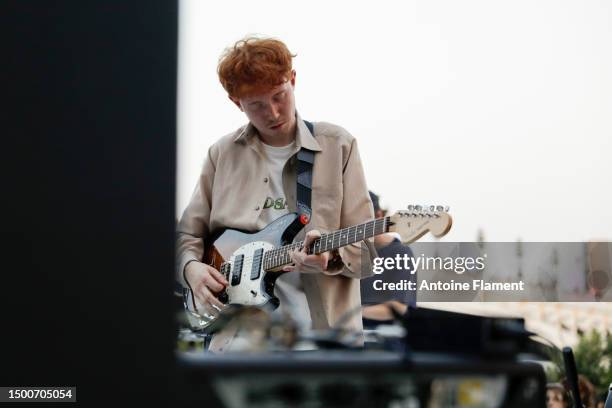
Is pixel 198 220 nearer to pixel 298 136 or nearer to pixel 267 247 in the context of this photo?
pixel 267 247

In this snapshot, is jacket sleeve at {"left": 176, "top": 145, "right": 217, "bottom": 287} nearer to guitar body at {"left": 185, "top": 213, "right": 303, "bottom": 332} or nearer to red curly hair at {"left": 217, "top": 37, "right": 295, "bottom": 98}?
guitar body at {"left": 185, "top": 213, "right": 303, "bottom": 332}

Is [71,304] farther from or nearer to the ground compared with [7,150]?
nearer to the ground

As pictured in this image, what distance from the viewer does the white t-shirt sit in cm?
217

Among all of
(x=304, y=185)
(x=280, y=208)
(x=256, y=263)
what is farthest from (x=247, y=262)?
(x=304, y=185)

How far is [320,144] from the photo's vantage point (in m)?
2.21

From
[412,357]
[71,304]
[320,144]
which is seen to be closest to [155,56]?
[71,304]

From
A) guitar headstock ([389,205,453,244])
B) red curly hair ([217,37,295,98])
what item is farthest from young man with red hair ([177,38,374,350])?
guitar headstock ([389,205,453,244])

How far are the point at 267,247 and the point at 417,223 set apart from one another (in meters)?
0.44

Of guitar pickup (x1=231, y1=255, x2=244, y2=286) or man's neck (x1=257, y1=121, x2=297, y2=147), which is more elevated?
man's neck (x1=257, y1=121, x2=297, y2=147)

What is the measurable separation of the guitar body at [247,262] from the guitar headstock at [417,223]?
0.28m

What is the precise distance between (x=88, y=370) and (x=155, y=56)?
0.28 m

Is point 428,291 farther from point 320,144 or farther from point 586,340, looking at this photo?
point 320,144

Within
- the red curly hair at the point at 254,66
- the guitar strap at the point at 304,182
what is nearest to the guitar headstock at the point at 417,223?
the guitar strap at the point at 304,182

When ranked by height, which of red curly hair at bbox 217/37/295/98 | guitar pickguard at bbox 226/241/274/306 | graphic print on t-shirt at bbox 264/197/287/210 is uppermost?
red curly hair at bbox 217/37/295/98
